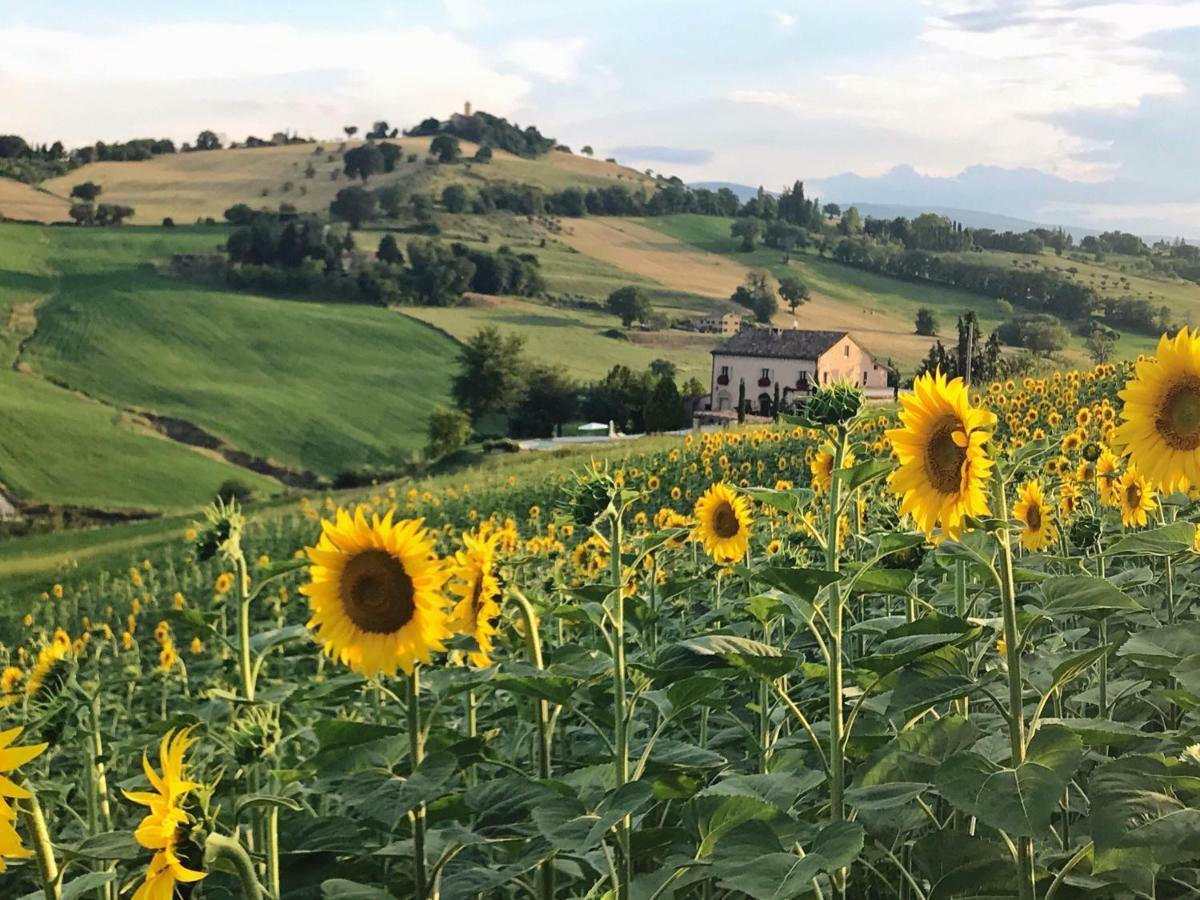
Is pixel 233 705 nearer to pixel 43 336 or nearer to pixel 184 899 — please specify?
pixel 184 899

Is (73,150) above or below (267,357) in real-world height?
above

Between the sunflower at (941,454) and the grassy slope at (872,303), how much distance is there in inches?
2113

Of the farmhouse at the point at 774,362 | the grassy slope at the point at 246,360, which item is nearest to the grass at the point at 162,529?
the farmhouse at the point at 774,362

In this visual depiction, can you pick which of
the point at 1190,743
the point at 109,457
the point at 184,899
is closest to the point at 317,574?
the point at 184,899

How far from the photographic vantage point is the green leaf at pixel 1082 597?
2.14 m

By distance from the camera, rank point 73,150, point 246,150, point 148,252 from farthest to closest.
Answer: point 246,150
point 73,150
point 148,252

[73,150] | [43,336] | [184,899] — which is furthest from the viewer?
[73,150]

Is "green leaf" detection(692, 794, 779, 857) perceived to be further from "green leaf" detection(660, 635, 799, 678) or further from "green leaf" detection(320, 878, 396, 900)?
"green leaf" detection(320, 878, 396, 900)

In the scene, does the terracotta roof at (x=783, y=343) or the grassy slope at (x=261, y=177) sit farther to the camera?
the grassy slope at (x=261, y=177)

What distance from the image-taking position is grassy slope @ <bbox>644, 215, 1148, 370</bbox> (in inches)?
2484

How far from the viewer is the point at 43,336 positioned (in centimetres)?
6488

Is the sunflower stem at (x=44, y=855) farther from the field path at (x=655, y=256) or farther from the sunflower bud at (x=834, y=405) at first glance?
the field path at (x=655, y=256)

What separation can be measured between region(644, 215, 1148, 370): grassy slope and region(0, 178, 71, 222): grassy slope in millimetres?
53496

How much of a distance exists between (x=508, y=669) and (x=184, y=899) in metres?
0.92
